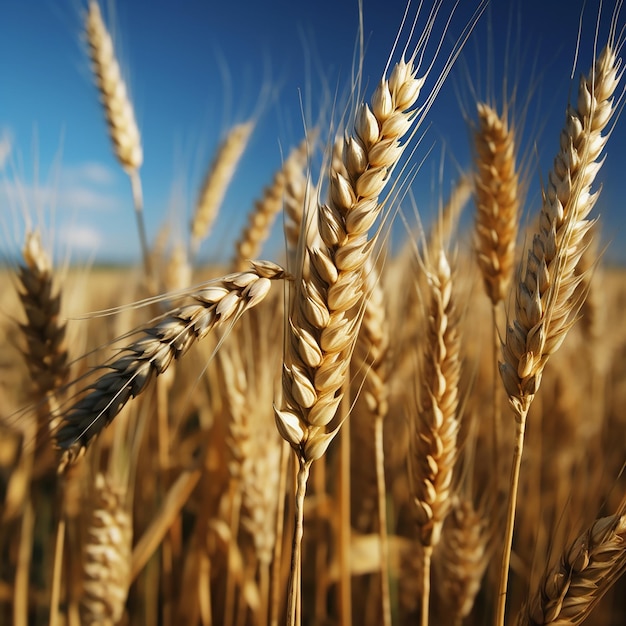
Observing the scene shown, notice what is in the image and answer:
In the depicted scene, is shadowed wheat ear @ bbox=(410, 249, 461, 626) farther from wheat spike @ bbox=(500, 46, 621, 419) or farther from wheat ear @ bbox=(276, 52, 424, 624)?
wheat ear @ bbox=(276, 52, 424, 624)

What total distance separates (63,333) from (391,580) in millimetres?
1455

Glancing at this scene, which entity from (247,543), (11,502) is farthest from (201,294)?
(11,502)

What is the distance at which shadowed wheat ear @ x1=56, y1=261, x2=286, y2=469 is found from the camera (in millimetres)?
773

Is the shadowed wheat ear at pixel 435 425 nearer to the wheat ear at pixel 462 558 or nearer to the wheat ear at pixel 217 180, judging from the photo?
→ the wheat ear at pixel 462 558

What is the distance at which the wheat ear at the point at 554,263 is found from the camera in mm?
931

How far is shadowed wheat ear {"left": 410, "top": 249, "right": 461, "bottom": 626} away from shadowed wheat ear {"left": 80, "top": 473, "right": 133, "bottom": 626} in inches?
32.5

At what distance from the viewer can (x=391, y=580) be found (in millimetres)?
1948

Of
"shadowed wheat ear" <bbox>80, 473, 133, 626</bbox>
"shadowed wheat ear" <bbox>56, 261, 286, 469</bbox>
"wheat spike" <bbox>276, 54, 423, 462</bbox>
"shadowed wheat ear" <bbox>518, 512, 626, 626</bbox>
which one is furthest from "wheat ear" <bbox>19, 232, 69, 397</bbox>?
"shadowed wheat ear" <bbox>518, 512, 626, 626</bbox>

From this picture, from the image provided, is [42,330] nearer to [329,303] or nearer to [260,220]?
[329,303]

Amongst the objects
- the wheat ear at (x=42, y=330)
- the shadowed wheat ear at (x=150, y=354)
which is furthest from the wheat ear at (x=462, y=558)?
the wheat ear at (x=42, y=330)

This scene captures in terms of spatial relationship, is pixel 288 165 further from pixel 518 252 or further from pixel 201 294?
pixel 201 294

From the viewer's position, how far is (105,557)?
1398 mm

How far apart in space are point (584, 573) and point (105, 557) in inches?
45.3

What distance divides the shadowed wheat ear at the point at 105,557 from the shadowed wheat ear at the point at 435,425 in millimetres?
825
